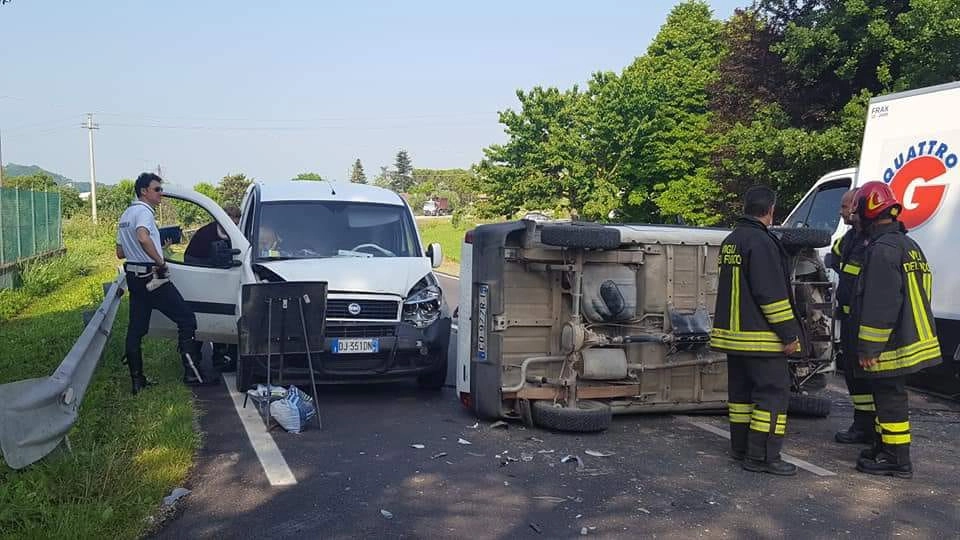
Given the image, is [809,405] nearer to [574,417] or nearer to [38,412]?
[574,417]

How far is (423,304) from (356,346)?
79 centimetres

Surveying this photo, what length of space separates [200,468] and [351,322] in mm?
Answer: 2246

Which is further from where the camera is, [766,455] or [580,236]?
[580,236]

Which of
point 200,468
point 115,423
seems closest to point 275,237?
point 115,423

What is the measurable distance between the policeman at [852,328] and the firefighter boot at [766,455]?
0.79 m

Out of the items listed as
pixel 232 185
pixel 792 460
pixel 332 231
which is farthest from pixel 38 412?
pixel 232 185

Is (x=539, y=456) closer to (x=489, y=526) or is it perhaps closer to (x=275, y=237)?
Result: (x=489, y=526)

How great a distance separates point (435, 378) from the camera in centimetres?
802

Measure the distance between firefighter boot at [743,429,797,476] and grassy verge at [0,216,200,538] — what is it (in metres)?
3.74

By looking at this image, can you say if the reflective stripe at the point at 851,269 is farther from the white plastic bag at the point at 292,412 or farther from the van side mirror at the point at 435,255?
the white plastic bag at the point at 292,412

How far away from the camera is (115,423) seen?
6250 millimetres

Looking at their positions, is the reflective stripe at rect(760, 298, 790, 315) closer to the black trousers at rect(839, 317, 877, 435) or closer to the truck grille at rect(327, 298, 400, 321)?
the black trousers at rect(839, 317, 877, 435)

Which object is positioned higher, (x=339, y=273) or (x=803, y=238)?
(x=803, y=238)

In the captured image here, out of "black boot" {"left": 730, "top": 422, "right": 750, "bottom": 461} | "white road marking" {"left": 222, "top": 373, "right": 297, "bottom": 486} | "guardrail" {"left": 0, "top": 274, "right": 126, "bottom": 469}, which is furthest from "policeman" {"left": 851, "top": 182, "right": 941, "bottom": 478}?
"guardrail" {"left": 0, "top": 274, "right": 126, "bottom": 469}
